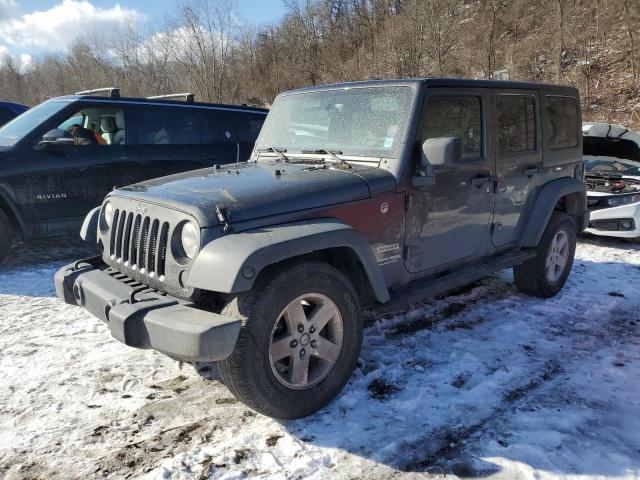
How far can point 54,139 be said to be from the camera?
19.4ft

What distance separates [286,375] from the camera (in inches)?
118

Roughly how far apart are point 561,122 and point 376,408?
142 inches

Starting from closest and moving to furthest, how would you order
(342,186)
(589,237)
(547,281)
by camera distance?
A: (342,186) → (547,281) → (589,237)

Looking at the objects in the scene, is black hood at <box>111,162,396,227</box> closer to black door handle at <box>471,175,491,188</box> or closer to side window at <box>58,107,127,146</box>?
black door handle at <box>471,175,491,188</box>

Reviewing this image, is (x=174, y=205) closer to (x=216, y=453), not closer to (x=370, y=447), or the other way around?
(x=216, y=453)

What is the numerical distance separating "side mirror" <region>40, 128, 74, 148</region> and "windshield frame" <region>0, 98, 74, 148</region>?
0.14 m

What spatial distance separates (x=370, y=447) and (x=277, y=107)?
9.50 ft

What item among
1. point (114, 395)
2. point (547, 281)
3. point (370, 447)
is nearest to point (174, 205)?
point (114, 395)

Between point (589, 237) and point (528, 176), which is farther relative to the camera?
point (589, 237)

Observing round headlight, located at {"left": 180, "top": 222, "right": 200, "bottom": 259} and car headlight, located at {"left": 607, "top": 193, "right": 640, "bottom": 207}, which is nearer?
round headlight, located at {"left": 180, "top": 222, "right": 200, "bottom": 259}

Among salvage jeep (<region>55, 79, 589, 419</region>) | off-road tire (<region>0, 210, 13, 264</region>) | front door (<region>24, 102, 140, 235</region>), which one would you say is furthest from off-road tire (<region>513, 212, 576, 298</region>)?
off-road tire (<region>0, 210, 13, 264</region>)

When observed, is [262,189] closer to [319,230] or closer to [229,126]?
[319,230]

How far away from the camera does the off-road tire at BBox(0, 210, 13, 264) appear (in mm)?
5706

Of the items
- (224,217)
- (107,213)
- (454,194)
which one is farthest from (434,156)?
(107,213)
